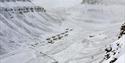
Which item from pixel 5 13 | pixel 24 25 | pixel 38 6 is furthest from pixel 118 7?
pixel 5 13

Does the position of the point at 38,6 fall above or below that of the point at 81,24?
above

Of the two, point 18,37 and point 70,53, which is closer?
point 70,53

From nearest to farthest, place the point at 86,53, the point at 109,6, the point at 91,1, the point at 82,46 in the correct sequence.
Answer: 1. the point at 86,53
2. the point at 82,46
3. the point at 109,6
4. the point at 91,1

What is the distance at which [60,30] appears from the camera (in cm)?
2720

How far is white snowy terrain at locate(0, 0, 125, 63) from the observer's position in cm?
1563

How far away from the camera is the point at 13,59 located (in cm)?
1612

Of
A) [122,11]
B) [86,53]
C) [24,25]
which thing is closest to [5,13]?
[24,25]

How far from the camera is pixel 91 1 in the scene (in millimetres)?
36469

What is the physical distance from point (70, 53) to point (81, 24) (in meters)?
13.8

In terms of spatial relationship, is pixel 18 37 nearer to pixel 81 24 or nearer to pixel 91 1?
pixel 81 24

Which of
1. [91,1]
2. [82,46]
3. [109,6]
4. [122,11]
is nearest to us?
[82,46]

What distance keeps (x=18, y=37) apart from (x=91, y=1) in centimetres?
1817

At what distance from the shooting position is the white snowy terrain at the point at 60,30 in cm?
1563

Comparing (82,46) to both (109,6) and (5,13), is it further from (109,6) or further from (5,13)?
(109,6)
